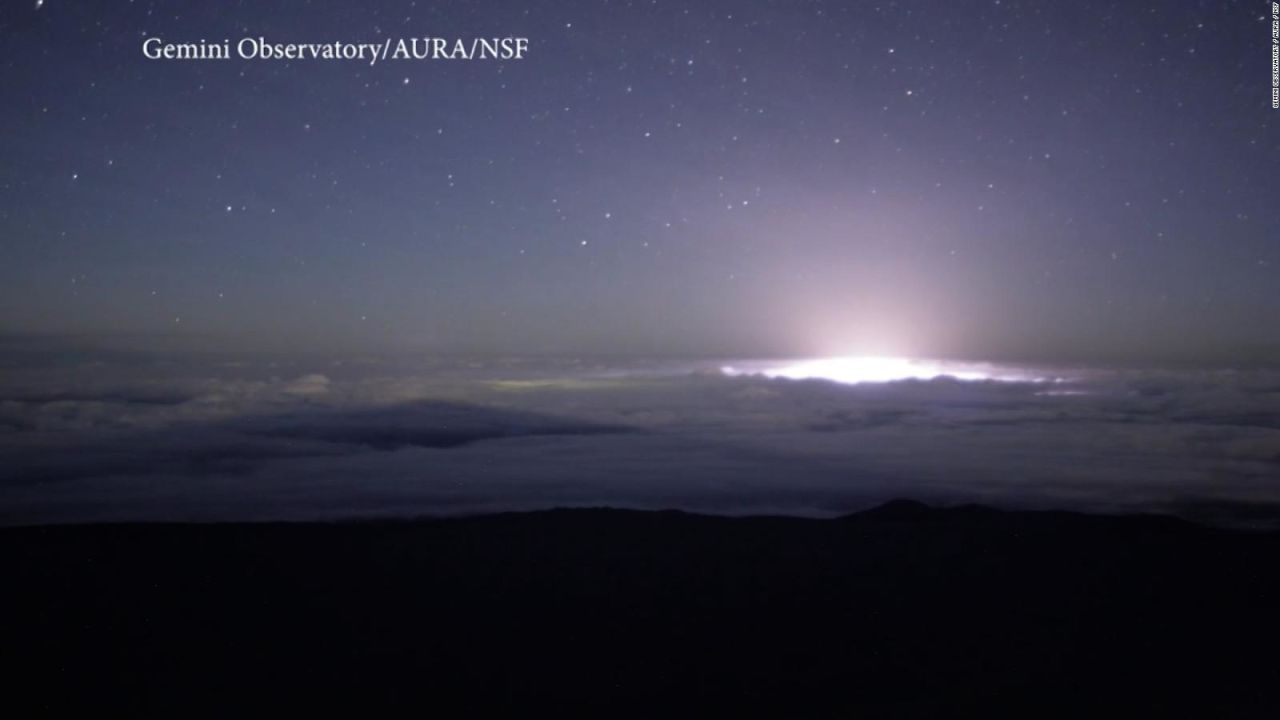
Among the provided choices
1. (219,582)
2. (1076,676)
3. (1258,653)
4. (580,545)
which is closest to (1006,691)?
(1076,676)

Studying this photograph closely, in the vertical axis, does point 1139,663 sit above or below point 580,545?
below

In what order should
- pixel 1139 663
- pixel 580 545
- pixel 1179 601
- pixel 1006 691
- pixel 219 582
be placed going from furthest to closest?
pixel 580 545 → pixel 219 582 → pixel 1179 601 → pixel 1139 663 → pixel 1006 691

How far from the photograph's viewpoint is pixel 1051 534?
10.6 metres

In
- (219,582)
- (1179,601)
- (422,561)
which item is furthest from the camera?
(422,561)

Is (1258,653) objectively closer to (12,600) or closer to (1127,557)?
(1127,557)

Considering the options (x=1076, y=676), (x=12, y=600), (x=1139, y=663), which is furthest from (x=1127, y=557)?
(x=12, y=600)

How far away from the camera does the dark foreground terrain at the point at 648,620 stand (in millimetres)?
6086

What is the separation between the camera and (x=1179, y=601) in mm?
8031

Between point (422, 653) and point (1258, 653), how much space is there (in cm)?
774

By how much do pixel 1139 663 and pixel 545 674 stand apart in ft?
17.6

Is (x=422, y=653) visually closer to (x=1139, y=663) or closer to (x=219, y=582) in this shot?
(x=219, y=582)

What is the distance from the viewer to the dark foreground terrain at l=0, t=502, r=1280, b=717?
6.09 m

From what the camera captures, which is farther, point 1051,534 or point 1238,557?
point 1051,534

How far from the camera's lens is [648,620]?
755 cm
